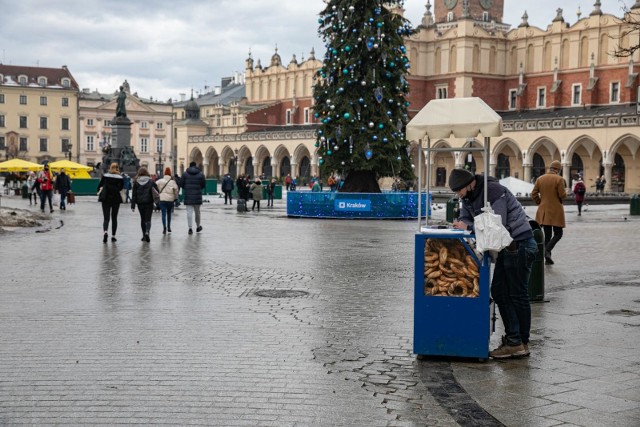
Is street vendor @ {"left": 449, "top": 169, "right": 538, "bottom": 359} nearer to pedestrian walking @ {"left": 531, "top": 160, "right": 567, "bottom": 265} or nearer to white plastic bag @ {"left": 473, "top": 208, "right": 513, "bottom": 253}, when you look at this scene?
white plastic bag @ {"left": 473, "top": 208, "right": 513, "bottom": 253}

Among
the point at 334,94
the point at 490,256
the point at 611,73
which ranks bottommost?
the point at 490,256

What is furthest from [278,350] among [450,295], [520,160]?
[520,160]

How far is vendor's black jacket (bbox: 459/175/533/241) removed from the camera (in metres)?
6.91

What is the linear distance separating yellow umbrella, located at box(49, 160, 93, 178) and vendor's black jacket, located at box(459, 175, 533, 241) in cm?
4380

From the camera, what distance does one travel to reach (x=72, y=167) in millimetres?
50062

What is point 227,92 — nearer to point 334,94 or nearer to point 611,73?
point 611,73

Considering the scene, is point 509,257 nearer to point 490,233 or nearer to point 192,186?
point 490,233

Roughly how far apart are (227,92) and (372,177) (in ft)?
289

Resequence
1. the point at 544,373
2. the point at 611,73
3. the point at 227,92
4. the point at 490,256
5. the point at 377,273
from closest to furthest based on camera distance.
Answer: the point at 544,373 → the point at 490,256 → the point at 377,273 → the point at 611,73 → the point at 227,92

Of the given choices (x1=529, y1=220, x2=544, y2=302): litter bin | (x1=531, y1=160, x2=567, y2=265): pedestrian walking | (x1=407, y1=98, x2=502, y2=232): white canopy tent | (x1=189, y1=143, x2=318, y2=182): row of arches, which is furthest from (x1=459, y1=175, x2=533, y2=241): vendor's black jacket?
(x1=189, y1=143, x2=318, y2=182): row of arches

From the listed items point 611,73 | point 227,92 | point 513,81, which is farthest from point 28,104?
point 611,73

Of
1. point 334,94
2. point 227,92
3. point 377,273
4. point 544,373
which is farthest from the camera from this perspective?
point 227,92

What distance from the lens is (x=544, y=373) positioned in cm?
632

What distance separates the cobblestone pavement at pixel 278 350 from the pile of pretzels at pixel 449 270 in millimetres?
595
